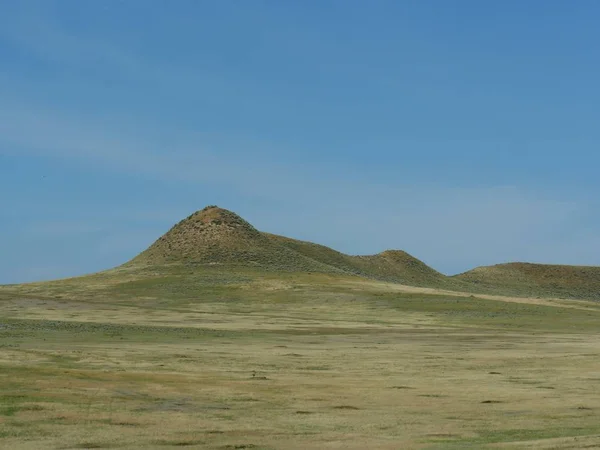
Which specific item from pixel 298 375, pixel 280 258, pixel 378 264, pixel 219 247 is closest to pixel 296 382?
pixel 298 375

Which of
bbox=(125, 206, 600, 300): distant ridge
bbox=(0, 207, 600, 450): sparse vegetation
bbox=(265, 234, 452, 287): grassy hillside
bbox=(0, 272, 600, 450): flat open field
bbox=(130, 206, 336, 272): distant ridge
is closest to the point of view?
bbox=(0, 272, 600, 450): flat open field

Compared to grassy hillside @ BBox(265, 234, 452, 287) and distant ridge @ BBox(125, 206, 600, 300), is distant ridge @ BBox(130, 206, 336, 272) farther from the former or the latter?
grassy hillside @ BBox(265, 234, 452, 287)

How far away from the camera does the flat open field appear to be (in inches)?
870

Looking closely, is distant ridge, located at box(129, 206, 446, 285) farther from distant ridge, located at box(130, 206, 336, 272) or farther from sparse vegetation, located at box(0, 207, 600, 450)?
sparse vegetation, located at box(0, 207, 600, 450)

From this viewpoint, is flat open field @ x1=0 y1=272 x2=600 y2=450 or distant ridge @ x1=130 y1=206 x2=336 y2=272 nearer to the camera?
flat open field @ x1=0 y1=272 x2=600 y2=450

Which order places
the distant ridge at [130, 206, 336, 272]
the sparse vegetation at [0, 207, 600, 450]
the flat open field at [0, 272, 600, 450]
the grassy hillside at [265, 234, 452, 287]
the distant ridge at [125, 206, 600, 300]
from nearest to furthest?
the flat open field at [0, 272, 600, 450] < the sparse vegetation at [0, 207, 600, 450] < the distant ridge at [130, 206, 336, 272] < the distant ridge at [125, 206, 600, 300] < the grassy hillside at [265, 234, 452, 287]

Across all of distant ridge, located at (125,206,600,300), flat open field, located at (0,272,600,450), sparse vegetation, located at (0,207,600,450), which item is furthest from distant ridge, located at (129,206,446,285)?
flat open field, located at (0,272,600,450)

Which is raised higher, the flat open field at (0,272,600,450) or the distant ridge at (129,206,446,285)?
the distant ridge at (129,206,446,285)

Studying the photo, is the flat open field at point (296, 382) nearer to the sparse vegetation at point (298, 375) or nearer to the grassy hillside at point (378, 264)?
the sparse vegetation at point (298, 375)

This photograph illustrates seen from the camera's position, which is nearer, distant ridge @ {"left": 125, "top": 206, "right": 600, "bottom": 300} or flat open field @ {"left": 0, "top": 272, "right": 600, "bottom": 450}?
flat open field @ {"left": 0, "top": 272, "right": 600, "bottom": 450}

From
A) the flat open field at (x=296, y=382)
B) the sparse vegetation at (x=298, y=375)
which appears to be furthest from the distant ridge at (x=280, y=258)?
the flat open field at (x=296, y=382)

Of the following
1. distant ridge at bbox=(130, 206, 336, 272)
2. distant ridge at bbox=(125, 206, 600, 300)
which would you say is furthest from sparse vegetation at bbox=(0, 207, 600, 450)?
distant ridge at bbox=(125, 206, 600, 300)

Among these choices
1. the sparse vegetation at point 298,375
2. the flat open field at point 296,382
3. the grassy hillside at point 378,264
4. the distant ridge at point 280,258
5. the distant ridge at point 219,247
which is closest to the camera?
the flat open field at point 296,382

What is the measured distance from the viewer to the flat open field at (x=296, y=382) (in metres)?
22.1
